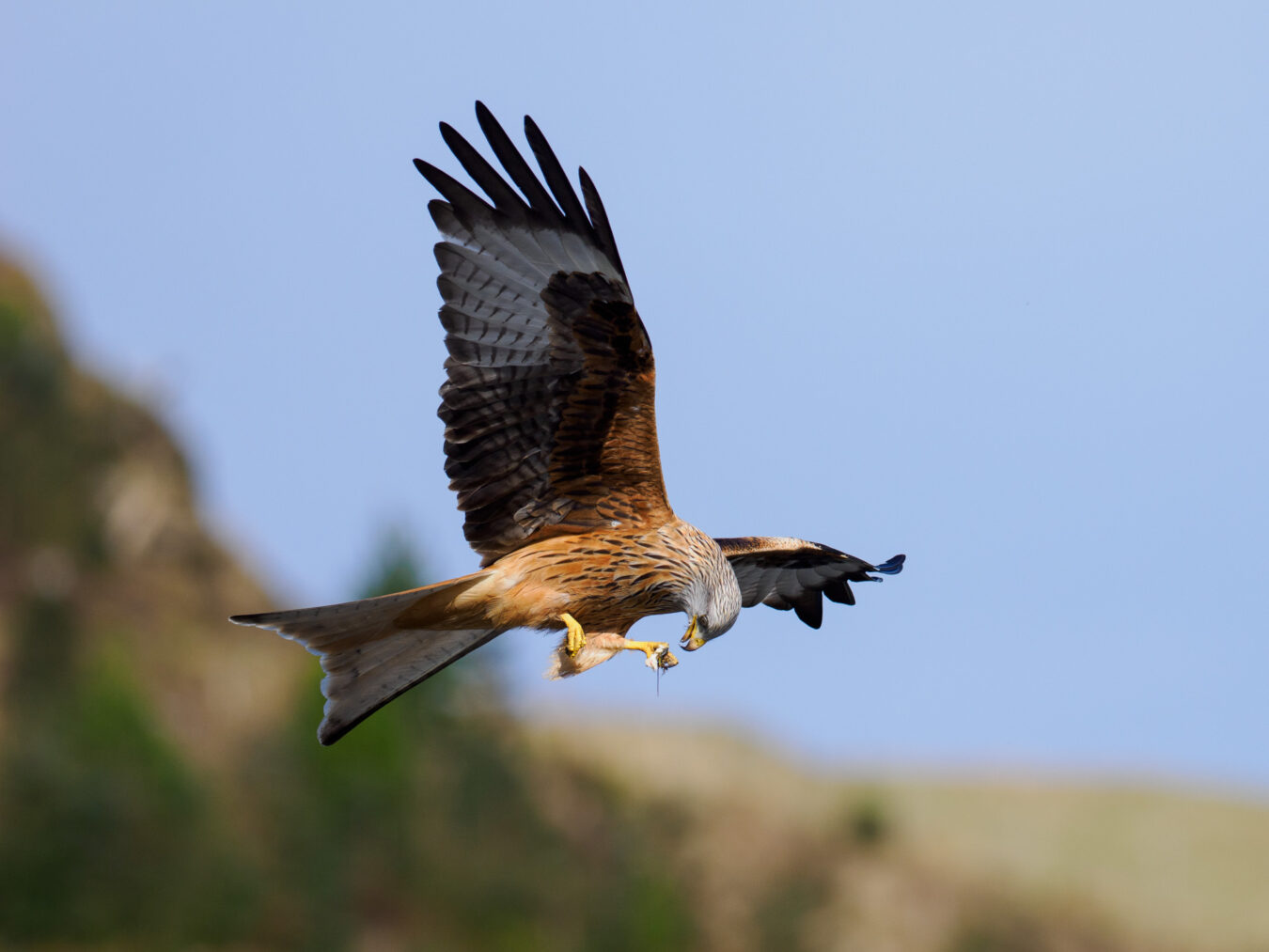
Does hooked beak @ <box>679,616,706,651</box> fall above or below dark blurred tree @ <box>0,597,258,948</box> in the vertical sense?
above

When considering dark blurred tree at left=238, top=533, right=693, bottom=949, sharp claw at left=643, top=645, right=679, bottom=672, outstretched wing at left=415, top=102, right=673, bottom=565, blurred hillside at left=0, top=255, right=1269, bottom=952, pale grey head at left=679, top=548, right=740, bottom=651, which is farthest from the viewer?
dark blurred tree at left=238, top=533, right=693, bottom=949

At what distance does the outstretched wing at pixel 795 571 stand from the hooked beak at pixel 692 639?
4.45ft

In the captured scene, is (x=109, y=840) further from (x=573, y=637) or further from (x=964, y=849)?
(x=573, y=637)

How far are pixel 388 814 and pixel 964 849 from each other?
16213 millimetres

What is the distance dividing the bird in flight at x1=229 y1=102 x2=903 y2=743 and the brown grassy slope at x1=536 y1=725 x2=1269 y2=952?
30.8 metres

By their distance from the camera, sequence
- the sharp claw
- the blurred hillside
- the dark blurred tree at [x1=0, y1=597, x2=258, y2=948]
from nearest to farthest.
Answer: the sharp claw, the dark blurred tree at [x1=0, y1=597, x2=258, y2=948], the blurred hillside

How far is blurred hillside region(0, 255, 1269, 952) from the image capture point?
1281 inches

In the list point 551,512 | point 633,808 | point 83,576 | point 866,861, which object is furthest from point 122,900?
point 551,512

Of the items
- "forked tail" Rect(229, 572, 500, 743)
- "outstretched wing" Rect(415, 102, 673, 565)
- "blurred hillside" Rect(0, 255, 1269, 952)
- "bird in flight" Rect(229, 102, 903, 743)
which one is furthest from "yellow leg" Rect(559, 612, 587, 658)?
"blurred hillside" Rect(0, 255, 1269, 952)

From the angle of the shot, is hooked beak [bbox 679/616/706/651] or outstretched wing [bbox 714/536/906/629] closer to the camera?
hooked beak [bbox 679/616/706/651]

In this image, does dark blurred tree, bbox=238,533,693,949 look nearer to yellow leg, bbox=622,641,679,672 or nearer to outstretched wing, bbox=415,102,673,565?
outstretched wing, bbox=415,102,673,565

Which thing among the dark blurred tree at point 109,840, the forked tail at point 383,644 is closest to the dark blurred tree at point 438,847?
the dark blurred tree at point 109,840

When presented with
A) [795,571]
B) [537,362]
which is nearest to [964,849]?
[795,571]

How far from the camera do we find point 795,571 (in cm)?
825
